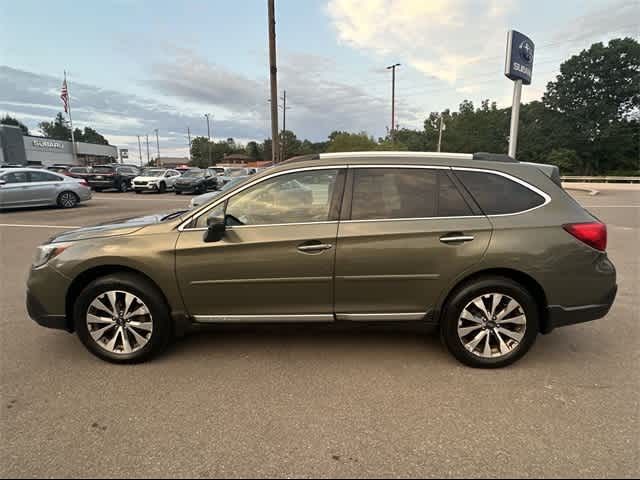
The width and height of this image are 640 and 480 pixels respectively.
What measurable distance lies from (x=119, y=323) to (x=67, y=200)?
13417 mm

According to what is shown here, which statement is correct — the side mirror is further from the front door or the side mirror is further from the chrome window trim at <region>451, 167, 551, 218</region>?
the chrome window trim at <region>451, 167, 551, 218</region>

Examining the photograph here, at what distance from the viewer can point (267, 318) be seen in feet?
9.91

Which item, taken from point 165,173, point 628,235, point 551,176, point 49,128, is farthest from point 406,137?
point 49,128

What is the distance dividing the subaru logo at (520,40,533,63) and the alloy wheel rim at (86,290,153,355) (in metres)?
15.8

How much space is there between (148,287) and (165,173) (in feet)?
74.1

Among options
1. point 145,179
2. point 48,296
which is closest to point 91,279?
point 48,296

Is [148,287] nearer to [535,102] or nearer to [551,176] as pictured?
[551,176]

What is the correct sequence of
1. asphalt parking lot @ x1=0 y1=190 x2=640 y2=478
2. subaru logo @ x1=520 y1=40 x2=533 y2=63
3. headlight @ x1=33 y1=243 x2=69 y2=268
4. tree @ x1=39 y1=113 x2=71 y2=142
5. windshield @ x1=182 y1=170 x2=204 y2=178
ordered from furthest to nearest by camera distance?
tree @ x1=39 y1=113 x2=71 y2=142 < windshield @ x1=182 y1=170 x2=204 y2=178 < subaru logo @ x1=520 y1=40 x2=533 y2=63 < headlight @ x1=33 y1=243 x2=69 y2=268 < asphalt parking lot @ x1=0 y1=190 x2=640 y2=478

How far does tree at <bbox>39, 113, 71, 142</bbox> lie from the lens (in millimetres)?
106562

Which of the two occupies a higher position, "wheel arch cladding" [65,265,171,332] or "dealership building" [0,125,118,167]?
"dealership building" [0,125,118,167]

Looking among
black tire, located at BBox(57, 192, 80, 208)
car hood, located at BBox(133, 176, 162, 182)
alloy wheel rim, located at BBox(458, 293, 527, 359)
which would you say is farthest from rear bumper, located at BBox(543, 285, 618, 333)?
car hood, located at BBox(133, 176, 162, 182)

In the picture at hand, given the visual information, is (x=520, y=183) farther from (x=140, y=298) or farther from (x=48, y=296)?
(x=48, y=296)

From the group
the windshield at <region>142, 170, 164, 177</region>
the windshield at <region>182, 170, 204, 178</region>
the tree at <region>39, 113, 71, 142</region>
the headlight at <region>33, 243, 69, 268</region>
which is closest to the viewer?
the headlight at <region>33, 243, 69, 268</region>

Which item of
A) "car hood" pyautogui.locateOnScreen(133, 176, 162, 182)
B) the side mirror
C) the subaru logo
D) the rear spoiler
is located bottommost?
the side mirror
